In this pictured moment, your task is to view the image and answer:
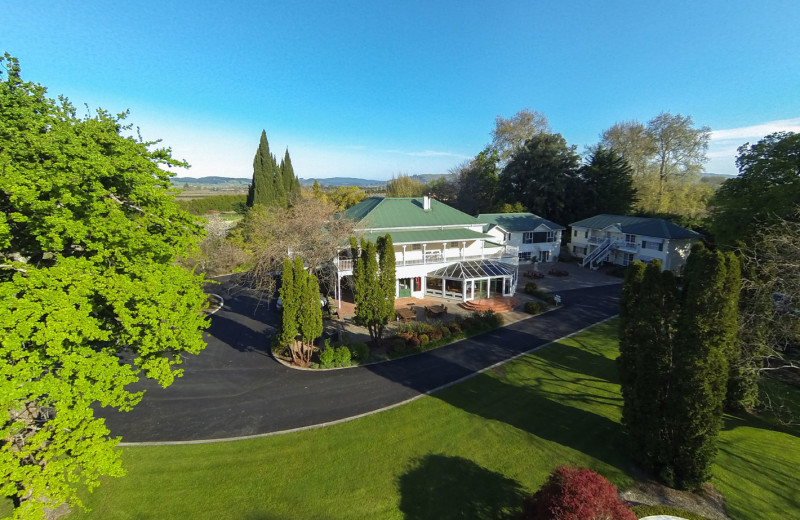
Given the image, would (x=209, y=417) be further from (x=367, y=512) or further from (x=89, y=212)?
(x=89, y=212)

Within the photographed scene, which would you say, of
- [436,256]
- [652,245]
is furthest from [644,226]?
[436,256]

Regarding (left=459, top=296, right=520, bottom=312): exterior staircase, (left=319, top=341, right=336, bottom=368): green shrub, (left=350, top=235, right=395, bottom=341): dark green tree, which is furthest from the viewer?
(left=459, top=296, right=520, bottom=312): exterior staircase

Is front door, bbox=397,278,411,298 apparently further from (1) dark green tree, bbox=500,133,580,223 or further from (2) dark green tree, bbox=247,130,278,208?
(1) dark green tree, bbox=500,133,580,223

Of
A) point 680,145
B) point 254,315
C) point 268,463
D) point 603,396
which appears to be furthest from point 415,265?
point 680,145

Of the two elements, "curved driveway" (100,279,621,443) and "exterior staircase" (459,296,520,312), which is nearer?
"curved driveway" (100,279,621,443)

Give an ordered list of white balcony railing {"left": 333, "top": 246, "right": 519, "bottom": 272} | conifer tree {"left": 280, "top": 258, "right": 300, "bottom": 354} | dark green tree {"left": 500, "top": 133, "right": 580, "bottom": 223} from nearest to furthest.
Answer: conifer tree {"left": 280, "top": 258, "right": 300, "bottom": 354}, white balcony railing {"left": 333, "top": 246, "right": 519, "bottom": 272}, dark green tree {"left": 500, "top": 133, "right": 580, "bottom": 223}

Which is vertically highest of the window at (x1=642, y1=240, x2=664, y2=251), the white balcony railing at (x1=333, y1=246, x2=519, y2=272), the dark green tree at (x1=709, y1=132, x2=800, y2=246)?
the dark green tree at (x1=709, y1=132, x2=800, y2=246)

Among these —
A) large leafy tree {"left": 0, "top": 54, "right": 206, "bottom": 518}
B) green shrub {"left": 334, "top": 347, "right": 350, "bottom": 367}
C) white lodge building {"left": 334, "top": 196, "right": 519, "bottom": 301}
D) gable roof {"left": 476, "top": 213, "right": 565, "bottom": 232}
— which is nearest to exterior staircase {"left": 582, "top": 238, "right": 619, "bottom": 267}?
gable roof {"left": 476, "top": 213, "right": 565, "bottom": 232}

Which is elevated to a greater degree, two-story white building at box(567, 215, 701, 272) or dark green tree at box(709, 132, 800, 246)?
dark green tree at box(709, 132, 800, 246)
